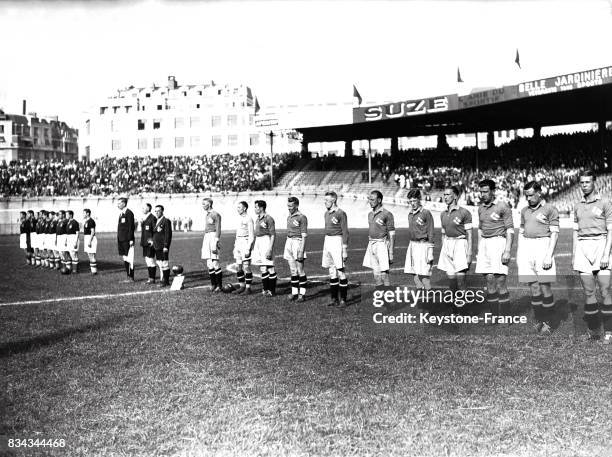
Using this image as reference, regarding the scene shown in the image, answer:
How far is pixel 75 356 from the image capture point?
8008mm

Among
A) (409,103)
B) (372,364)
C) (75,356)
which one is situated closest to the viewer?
(372,364)

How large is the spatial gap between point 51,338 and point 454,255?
6.66m

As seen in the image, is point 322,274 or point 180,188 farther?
point 180,188

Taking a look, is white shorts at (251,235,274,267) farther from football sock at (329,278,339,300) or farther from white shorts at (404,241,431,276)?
white shorts at (404,241,431,276)

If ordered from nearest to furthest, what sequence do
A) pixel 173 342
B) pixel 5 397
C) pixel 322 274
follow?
pixel 5 397 → pixel 173 342 → pixel 322 274

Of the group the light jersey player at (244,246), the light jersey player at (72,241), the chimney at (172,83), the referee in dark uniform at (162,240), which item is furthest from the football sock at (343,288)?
the chimney at (172,83)

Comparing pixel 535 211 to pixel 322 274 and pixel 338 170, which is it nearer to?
pixel 322 274

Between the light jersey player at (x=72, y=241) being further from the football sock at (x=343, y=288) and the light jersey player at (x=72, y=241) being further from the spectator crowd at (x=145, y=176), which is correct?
the spectator crowd at (x=145, y=176)

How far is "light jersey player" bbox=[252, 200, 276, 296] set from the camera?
12.9m

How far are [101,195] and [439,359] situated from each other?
49514 mm

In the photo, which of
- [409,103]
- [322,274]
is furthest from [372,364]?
[409,103]

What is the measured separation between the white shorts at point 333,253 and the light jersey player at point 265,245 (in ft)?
5.20

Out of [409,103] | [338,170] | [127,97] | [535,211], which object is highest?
[127,97]

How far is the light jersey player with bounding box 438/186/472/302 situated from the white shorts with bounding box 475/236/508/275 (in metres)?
0.28
